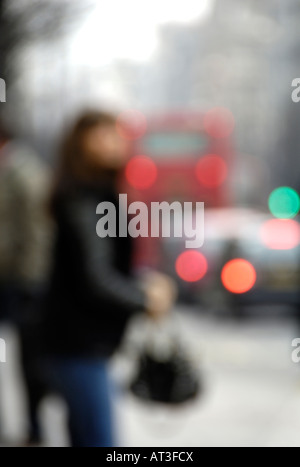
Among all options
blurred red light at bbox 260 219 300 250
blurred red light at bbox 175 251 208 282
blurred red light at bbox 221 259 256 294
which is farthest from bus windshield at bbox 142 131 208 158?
blurred red light at bbox 221 259 256 294

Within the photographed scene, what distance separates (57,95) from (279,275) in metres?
25.9

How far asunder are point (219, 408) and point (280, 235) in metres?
6.56

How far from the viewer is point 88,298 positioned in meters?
3.02

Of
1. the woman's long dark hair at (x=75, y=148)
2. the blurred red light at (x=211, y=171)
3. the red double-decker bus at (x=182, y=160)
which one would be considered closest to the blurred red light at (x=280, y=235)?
the red double-decker bus at (x=182, y=160)

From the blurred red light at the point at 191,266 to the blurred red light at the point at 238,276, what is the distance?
308mm

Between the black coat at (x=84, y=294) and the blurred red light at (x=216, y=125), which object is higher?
the blurred red light at (x=216, y=125)

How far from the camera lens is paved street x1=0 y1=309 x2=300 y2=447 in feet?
17.4

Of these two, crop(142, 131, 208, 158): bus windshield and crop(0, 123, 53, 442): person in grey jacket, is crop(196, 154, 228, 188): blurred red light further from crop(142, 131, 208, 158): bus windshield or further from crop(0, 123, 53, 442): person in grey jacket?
crop(0, 123, 53, 442): person in grey jacket

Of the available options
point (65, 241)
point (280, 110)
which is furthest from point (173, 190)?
point (280, 110)

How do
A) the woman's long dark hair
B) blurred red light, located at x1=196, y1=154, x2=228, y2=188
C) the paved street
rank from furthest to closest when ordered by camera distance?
1. blurred red light, located at x1=196, y1=154, x2=228, y2=188
2. the paved street
3. the woman's long dark hair

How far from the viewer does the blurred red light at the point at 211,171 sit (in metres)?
19.5

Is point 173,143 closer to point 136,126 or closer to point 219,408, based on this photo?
point 136,126

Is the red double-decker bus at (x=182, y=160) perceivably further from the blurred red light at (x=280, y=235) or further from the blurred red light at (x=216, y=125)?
the blurred red light at (x=280, y=235)

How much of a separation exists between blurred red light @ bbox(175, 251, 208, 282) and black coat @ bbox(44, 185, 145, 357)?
969cm
